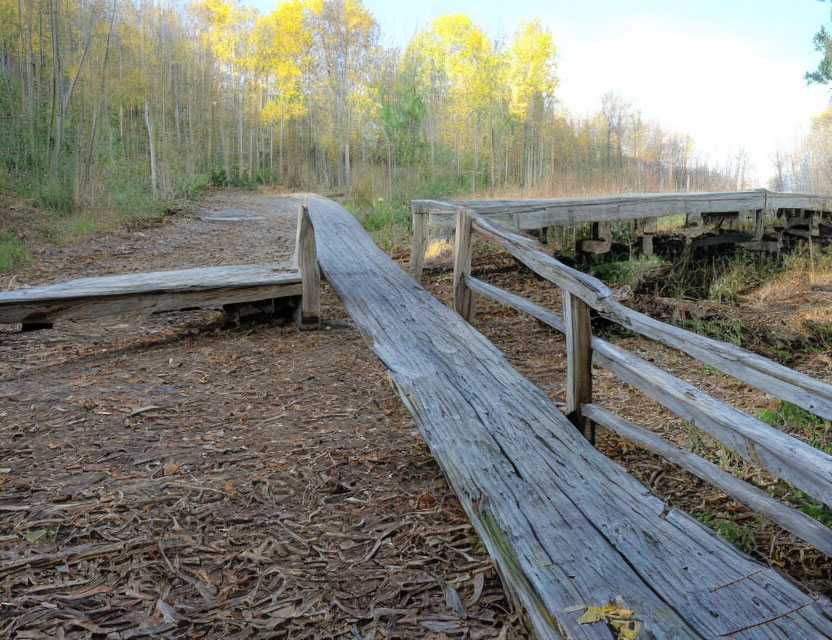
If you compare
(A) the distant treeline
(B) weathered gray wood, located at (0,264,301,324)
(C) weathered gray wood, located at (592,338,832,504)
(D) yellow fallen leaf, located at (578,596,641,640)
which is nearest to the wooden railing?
(C) weathered gray wood, located at (592,338,832,504)

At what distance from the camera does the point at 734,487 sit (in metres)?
2.39

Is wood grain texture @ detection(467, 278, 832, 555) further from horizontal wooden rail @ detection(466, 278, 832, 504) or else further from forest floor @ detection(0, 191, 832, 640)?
forest floor @ detection(0, 191, 832, 640)

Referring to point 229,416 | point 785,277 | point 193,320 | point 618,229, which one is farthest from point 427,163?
point 229,416

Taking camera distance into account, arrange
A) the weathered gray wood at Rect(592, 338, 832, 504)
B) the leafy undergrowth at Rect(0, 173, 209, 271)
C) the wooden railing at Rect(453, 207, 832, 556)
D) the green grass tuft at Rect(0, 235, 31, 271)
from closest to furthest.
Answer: the weathered gray wood at Rect(592, 338, 832, 504), the wooden railing at Rect(453, 207, 832, 556), the green grass tuft at Rect(0, 235, 31, 271), the leafy undergrowth at Rect(0, 173, 209, 271)

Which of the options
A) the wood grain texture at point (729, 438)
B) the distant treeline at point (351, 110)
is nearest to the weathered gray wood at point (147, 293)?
the wood grain texture at point (729, 438)

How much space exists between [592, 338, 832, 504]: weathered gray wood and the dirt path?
92cm

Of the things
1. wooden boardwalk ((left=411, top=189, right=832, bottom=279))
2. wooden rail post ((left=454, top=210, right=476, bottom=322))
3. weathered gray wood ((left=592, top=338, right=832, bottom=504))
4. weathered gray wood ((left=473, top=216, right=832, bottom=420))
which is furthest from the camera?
wooden boardwalk ((left=411, top=189, right=832, bottom=279))

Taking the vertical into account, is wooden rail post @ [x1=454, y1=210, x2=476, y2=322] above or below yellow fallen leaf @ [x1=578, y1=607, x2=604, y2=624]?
above

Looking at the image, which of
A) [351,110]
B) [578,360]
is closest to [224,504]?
[578,360]

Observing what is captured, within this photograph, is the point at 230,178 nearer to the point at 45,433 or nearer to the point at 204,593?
the point at 45,433

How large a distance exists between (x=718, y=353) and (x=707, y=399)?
17 cm

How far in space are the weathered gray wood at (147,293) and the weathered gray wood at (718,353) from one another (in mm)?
2613

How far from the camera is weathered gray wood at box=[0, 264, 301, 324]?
4570mm

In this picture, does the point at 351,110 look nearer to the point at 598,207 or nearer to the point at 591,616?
the point at 598,207
